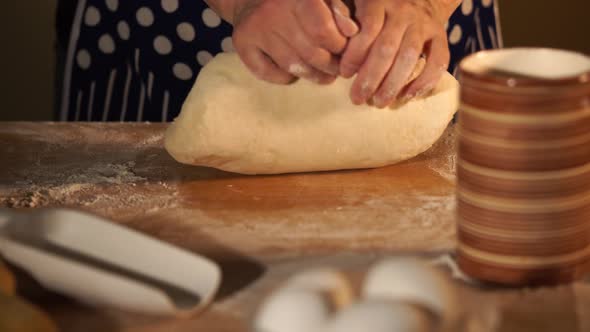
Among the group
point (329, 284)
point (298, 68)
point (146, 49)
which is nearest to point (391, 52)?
point (298, 68)

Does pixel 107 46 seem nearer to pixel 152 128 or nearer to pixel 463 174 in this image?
pixel 152 128

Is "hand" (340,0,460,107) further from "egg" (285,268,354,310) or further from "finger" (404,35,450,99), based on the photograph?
"egg" (285,268,354,310)

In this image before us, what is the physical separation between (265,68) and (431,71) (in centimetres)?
21

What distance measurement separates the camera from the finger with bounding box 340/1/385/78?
1.12m

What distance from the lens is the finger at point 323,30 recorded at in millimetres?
1128

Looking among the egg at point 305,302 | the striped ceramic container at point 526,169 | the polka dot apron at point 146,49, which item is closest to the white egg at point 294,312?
the egg at point 305,302

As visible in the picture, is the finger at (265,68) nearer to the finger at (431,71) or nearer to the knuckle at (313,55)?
the knuckle at (313,55)

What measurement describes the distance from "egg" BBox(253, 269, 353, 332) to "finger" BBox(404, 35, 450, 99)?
443 mm

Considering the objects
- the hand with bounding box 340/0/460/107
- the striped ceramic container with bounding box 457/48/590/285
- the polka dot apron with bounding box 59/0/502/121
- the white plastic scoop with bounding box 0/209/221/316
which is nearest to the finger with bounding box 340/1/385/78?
the hand with bounding box 340/0/460/107

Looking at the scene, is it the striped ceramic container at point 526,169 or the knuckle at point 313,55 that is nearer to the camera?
the striped ceramic container at point 526,169

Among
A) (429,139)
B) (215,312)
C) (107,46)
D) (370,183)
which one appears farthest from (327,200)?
(107,46)

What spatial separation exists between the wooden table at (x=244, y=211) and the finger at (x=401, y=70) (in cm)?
11

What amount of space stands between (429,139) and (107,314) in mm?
543

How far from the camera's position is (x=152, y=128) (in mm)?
1410
